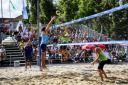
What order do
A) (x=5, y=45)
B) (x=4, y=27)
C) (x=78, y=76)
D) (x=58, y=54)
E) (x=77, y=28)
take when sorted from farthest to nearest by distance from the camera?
(x=4, y=27), (x=5, y=45), (x=58, y=54), (x=77, y=28), (x=78, y=76)

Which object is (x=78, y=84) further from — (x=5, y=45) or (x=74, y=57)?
(x=5, y=45)

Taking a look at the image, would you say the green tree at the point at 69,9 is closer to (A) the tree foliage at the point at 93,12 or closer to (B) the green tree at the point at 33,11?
(A) the tree foliage at the point at 93,12

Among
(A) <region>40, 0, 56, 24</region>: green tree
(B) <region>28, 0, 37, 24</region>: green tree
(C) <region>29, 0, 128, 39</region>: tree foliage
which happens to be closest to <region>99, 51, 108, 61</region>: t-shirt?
(C) <region>29, 0, 128, 39</region>: tree foliage

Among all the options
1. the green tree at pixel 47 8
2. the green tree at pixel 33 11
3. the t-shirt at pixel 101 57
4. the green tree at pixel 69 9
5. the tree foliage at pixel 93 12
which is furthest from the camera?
the green tree at pixel 33 11

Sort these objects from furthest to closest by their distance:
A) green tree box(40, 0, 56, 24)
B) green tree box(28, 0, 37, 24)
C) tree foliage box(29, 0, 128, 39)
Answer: green tree box(28, 0, 37, 24), green tree box(40, 0, 56, 24), tree foliage box(29, 0, 128, 39)

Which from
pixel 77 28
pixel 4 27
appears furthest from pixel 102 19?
pixel 4 27

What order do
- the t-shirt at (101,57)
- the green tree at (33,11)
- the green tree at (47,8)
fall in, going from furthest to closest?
the green tree at (33,11)
the green tree at (47,8)
the t-shirt at (101,57)

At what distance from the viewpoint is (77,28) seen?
20859mm

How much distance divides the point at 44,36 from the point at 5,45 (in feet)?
39.4

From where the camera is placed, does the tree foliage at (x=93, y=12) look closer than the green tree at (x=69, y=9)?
Yes

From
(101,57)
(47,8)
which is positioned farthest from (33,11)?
(101,57)

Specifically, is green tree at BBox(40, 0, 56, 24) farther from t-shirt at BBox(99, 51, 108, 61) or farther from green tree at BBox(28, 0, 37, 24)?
t-shirt at BBox(99, 51, 108, 61)

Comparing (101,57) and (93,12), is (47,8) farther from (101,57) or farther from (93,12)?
(101,57)

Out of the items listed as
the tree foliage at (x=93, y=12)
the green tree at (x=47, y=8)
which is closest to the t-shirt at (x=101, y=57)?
the tree foliage at (x=93, y=12)
